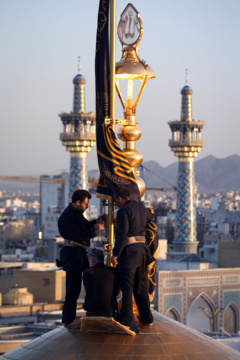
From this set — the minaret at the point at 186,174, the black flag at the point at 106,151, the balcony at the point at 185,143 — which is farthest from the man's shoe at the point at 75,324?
the balcony at the point at 185,143

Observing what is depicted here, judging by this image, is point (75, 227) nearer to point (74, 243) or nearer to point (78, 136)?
point (74, 243)

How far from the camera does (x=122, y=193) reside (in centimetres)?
647

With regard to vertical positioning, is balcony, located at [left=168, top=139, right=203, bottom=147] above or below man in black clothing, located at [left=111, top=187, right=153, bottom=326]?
above

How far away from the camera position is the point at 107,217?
657 centimetres

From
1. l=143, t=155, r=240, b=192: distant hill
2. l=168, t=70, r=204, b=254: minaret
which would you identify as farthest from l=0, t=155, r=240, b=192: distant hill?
l=168, t=70, r=204, b=254: minaret

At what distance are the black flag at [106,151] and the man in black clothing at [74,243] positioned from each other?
135 mm

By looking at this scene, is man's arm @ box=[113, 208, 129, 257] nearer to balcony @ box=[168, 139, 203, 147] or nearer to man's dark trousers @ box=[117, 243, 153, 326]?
man's dark trousers @ box=[117, 243, 153, 326]

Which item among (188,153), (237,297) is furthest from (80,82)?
(237,297)

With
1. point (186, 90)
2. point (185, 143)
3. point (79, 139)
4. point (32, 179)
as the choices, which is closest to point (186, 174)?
point (185, 143)

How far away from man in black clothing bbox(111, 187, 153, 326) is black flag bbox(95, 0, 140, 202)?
0.07 metres

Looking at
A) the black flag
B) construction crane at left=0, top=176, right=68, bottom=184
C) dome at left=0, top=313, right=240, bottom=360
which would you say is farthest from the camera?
construction crane at left=0, top=176, right=68, bottom=184

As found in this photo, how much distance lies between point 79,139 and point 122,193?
105ft

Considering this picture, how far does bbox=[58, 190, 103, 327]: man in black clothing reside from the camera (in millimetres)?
6586

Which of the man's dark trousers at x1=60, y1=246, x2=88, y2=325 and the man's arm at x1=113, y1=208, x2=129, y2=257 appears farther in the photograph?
the man's dark trousers at x1=60, y1=246, x2=88, y2=325
